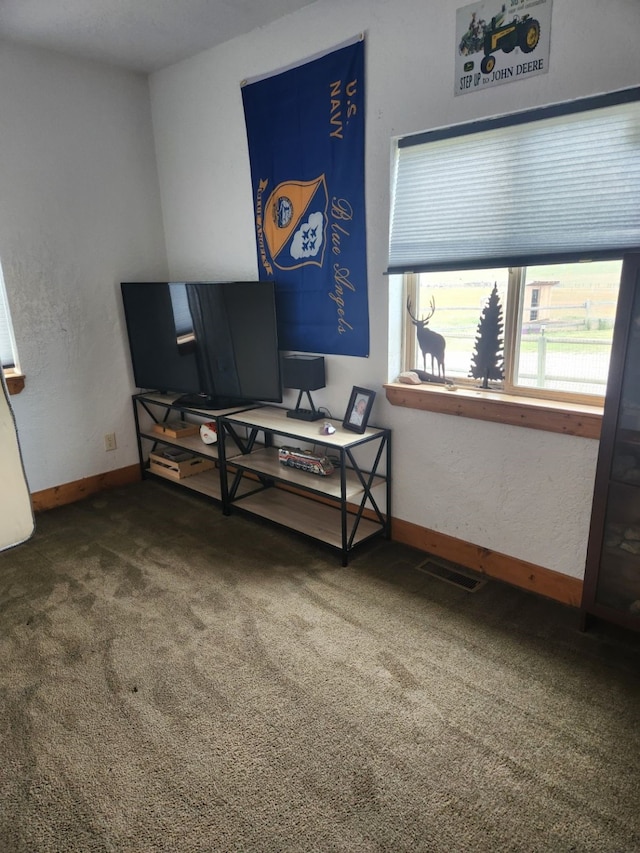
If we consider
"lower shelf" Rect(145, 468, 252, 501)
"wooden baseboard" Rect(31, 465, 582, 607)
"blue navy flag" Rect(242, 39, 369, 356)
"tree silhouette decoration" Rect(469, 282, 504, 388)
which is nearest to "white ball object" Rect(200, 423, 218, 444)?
"lower shelf" Rect(145, 468, 252, 501)

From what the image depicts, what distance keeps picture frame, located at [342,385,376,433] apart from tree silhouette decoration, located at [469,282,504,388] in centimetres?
55

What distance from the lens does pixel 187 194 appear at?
3559mm

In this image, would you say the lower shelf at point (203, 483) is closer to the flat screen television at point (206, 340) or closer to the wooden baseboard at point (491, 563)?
the flat screen television at point (206, 340)

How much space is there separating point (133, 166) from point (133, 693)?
3252 mm

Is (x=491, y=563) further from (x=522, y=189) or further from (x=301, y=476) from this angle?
A: (x=522, y=189)

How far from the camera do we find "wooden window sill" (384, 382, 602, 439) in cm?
211

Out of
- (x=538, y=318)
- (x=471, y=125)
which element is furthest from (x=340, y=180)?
(x=538, y=318)

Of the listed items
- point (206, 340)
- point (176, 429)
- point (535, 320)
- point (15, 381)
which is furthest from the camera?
point (176, 429)

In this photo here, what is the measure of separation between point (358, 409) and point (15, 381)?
6.88 feet

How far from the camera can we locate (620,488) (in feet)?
6.39

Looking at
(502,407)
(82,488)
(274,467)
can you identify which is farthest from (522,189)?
(82,488)

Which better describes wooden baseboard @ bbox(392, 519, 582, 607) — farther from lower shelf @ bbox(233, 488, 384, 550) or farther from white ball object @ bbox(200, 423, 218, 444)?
white ball object @ bbox(200, 423, 218, 444)

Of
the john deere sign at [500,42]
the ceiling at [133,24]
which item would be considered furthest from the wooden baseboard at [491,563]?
the ceiling at [133,24]

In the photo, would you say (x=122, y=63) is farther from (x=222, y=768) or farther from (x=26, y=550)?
(x=222, y=768)
